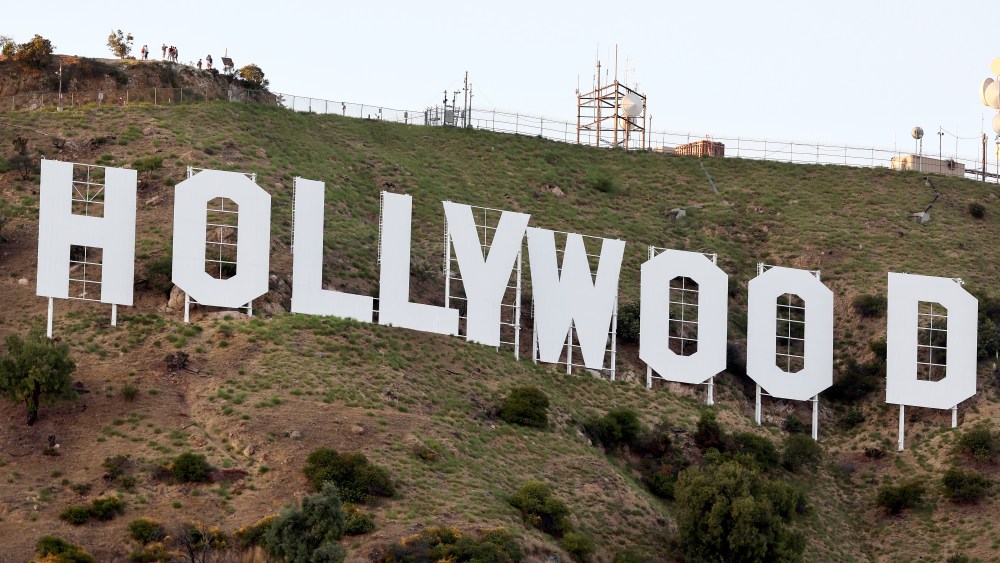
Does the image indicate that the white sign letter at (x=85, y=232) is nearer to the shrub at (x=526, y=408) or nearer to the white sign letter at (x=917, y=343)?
the shrub at (x=526, y=408)

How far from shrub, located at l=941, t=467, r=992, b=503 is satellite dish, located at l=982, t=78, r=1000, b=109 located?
34.2 m

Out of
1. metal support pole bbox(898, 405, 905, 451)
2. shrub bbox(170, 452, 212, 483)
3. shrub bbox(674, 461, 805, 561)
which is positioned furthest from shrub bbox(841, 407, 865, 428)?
shrub bbox(170, 452, 212, 483)

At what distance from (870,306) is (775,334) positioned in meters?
7.63

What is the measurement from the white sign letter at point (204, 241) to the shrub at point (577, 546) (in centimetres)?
1425

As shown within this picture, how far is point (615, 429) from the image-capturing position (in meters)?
56.9

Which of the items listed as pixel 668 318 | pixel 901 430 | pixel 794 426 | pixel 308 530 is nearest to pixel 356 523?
pixel 308 530

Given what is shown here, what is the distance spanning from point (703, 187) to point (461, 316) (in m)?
24.2

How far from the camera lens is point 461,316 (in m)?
62.6

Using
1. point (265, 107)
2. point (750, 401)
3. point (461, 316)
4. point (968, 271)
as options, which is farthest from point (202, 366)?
point (968, 271)

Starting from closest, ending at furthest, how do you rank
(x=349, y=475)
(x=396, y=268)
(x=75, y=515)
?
(x=75, y=515)
(x=349, y=475)
(x=396, y=268)

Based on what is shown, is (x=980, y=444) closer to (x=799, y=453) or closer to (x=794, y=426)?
(x=799, y=453)

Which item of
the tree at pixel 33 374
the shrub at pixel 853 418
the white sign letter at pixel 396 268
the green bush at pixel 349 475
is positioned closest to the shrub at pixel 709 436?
the shrub at pixel 853 418

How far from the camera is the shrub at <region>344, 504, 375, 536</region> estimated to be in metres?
45.3

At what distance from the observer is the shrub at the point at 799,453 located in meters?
59.2
